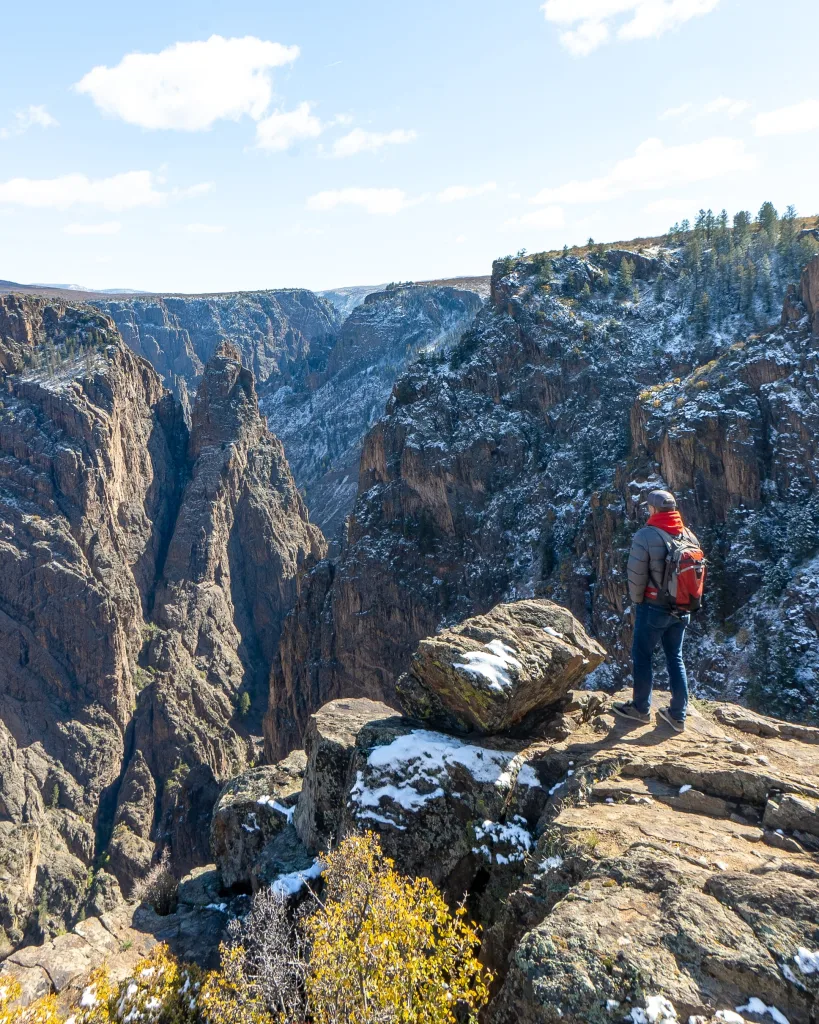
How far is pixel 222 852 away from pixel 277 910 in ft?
22.8

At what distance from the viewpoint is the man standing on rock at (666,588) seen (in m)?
10.4

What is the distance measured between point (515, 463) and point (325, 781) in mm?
53429

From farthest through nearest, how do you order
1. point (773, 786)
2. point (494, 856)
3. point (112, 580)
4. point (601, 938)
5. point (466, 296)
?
1. point (466, 296)
2. point (112, 580)
3. point (494, 856)
4. point (773, 786)
5. point (601, 938)

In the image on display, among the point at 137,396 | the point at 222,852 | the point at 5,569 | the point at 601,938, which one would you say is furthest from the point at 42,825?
the point at 601,938

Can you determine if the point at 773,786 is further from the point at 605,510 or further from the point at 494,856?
the point at 605,510

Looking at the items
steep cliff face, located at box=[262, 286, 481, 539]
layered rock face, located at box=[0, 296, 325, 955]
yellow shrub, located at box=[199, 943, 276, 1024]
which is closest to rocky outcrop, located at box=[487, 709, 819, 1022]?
yellow shrub, located at box=[199, 943, 276, 1024]

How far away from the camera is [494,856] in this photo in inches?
412

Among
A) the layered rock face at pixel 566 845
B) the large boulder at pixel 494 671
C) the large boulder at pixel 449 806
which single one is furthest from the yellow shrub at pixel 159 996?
the large boulder at pixel 494 671

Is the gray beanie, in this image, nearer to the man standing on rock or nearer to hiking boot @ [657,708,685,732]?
the man standing on rock

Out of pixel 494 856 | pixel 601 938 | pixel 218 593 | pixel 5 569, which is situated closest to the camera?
pixel 601 938

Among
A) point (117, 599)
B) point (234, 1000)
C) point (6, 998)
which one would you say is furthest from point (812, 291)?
point (117, 599)

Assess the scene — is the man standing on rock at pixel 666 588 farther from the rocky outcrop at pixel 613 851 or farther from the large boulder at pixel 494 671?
the large boulder at pixel 494 671

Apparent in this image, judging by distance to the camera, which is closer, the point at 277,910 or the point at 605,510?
the point at 277,910

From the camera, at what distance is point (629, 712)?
12.2 m
